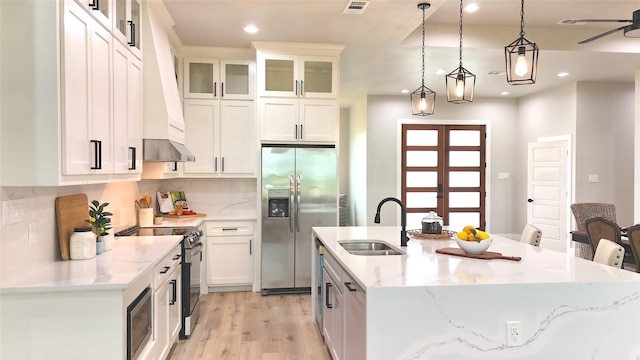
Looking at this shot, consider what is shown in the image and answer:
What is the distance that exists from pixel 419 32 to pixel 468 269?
329cm

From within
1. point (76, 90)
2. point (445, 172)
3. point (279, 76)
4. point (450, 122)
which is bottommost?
point (445, 172)

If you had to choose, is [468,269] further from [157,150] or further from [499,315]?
[157,150]

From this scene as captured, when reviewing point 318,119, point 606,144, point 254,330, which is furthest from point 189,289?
point 606,144

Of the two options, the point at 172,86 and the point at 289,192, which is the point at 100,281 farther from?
the point at 289,192

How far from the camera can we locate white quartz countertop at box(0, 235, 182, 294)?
1.98 metres

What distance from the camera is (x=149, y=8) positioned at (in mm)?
3430

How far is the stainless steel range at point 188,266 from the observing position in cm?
345

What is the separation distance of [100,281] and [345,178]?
7.80 meters

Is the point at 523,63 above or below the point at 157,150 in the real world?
above

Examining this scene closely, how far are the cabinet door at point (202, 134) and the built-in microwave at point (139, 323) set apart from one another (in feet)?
8.78

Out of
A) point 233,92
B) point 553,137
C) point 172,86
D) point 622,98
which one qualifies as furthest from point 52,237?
point 622,98

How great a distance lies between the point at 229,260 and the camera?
4.99 metres

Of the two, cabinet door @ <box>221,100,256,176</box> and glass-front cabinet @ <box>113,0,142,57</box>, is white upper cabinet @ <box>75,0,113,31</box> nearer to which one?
glass-front cabinet @ <box>113,0,142,57</box>

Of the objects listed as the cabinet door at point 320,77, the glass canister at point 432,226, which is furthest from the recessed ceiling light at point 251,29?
the glass canister at point 432,226
